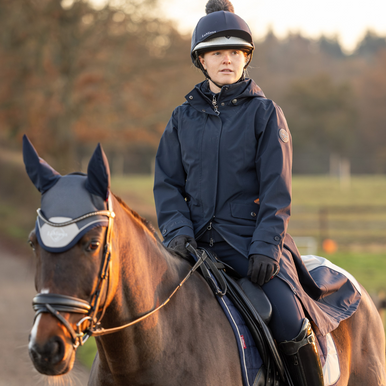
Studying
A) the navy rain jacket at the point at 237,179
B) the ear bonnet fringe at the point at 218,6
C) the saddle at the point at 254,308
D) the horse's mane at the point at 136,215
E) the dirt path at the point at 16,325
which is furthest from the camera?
the dirt path at the point at 16,325

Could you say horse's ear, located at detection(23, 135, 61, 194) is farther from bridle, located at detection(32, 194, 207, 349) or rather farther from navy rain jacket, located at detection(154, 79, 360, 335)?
navy rain jacket, located at detection(154, 79, 360, 335)

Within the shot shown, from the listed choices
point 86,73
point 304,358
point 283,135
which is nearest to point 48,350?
point 304,358

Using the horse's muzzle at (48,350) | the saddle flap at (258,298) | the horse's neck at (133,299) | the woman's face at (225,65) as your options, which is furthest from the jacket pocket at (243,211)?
the horse's muzzle at (48,350)

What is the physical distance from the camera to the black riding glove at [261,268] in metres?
2.77

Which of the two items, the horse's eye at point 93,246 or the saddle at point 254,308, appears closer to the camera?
the horse's eye at point 93,246

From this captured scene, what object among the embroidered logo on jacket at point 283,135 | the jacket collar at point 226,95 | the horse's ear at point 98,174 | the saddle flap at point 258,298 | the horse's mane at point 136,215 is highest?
the jacket collar at point 226,95

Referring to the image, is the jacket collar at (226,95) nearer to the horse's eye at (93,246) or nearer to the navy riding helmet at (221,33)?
the navy riding helmet at (221,33)

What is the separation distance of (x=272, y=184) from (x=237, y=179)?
221mm

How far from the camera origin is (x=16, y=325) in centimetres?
879

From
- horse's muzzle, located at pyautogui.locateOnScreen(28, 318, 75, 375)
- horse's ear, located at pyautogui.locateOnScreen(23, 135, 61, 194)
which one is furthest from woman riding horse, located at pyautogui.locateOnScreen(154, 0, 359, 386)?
horse's muzzle, located at pyautogui.locateOnScreen(28, 318, 75, 375)

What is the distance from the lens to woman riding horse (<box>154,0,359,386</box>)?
9.32 ft

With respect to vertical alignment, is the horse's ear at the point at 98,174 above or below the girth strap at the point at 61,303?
above

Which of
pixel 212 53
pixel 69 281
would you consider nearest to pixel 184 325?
pixel 69 281

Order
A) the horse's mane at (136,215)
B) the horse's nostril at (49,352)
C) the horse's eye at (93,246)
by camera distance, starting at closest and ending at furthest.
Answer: the horse's nostril at (49,352), the horse's eye at (93,246), the horse's mane at (136,215)
